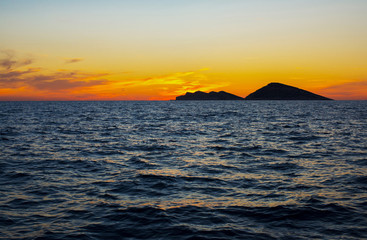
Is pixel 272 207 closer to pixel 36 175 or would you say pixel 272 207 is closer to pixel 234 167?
pixel 234 167

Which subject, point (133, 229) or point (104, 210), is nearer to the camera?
point (133, 229)

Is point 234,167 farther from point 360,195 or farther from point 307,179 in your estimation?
point 360,195

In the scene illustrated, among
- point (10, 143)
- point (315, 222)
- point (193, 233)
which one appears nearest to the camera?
point (193, 233)

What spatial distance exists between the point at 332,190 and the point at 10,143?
25343 mm

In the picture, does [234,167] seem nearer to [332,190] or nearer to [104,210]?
[332,190]

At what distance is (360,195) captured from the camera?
11.8 m

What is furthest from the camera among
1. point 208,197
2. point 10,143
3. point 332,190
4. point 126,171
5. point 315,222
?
point 10,143

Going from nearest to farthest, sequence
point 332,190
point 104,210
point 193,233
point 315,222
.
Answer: point 193,233
point 315,222
point 104,210
point 332,190

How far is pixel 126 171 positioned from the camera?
52.2ft

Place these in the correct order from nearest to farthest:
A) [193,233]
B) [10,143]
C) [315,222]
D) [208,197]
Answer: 1. [193,233]
2. [315,222]
3. [208,197]
4. [10,143]

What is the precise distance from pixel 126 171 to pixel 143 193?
13.2 feet

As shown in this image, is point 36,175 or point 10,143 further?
point 10,143

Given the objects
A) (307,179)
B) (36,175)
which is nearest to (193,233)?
(307,179)

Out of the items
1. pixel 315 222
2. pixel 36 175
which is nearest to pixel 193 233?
pixel 315 222
